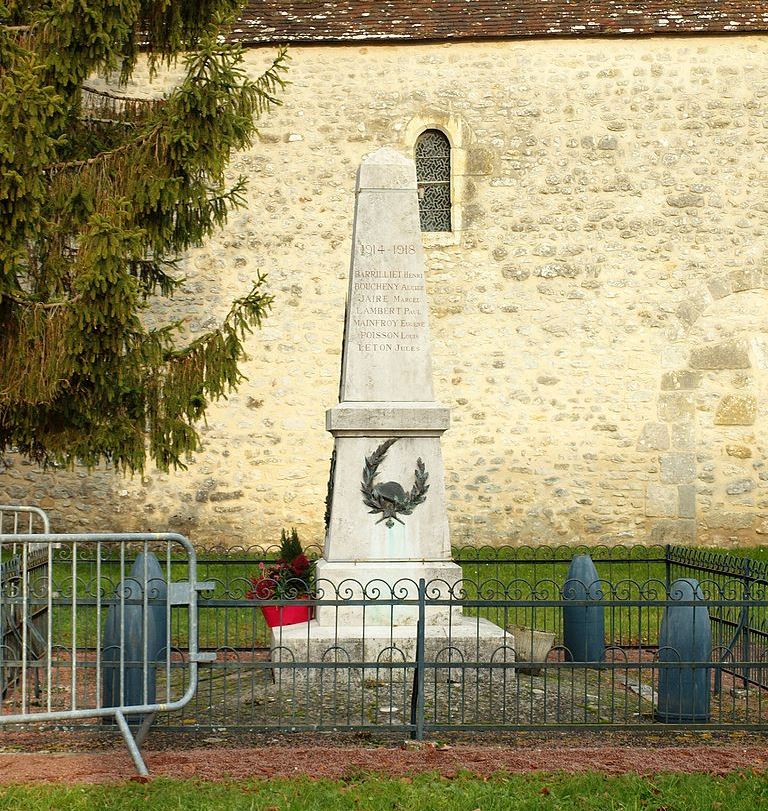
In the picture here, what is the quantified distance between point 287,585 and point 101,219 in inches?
116

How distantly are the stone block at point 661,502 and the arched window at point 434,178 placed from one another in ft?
13.9

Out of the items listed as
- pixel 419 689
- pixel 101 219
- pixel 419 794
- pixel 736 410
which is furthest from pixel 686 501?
pixel 419 794

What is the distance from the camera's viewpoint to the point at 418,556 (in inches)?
324

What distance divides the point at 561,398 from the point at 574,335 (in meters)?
0.81

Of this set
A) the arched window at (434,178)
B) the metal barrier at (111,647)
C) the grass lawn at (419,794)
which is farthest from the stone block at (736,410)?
the grass lawn at (419,794)

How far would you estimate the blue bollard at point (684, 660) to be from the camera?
22.7ft

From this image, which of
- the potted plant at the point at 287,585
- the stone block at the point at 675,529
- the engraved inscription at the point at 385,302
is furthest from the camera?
the stone block at the point at 675,529

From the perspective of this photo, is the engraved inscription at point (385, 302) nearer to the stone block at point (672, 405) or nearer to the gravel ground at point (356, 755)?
the gravel ground at point (356, 755)

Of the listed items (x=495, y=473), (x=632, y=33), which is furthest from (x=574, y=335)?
(x=632, y=33)

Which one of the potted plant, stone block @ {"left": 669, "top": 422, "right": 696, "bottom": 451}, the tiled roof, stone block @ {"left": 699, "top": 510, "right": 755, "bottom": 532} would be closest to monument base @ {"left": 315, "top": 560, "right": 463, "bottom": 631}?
the potted plant

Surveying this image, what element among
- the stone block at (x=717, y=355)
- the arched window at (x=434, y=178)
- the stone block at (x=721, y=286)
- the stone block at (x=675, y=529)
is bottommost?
the stone block at (x=675, y=529)

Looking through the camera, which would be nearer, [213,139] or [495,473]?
[213,139]

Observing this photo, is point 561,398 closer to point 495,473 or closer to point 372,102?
point 495,473

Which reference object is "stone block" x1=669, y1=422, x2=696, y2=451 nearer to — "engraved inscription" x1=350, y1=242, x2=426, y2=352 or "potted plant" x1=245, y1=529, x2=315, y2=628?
"potted plant" x1=245, y1=529, x2=315, y2=628
